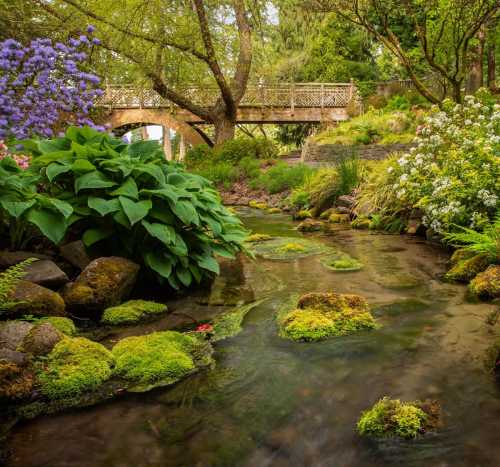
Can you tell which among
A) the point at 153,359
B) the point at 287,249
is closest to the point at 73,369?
the point at 153,359

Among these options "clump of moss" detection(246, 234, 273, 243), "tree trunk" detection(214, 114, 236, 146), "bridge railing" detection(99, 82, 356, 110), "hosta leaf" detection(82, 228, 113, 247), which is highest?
"bridge railing" detection(99, 82, 356, 110)

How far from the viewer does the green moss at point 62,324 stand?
3281mm

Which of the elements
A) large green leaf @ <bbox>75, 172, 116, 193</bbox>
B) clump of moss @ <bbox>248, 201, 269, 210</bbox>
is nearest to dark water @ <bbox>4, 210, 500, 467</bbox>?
large green leaf @ <bbox>75, 172, 116, 193</bbox>

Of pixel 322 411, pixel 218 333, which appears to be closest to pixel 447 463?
pixel 322 411

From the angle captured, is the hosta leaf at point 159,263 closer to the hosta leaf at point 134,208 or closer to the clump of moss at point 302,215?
the hosta leaf at point 134,208

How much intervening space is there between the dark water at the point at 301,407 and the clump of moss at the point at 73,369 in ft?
0.71

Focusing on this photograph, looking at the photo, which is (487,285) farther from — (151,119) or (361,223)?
(151,119)

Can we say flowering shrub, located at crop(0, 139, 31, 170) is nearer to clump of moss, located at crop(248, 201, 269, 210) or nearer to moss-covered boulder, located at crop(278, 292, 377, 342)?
moss-covered boulder, located at crop(278, 292, 377, 342)

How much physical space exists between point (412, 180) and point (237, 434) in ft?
18.0

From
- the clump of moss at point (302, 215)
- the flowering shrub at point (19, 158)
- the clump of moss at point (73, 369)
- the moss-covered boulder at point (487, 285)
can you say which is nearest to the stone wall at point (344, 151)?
the clump of moss at point (302, 215)

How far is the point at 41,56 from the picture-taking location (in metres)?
6.62

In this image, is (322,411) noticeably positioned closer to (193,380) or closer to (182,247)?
(193,380)

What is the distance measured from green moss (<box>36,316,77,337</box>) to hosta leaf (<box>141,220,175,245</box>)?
36.5 inches

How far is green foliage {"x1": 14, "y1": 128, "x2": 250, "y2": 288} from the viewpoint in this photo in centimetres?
384
